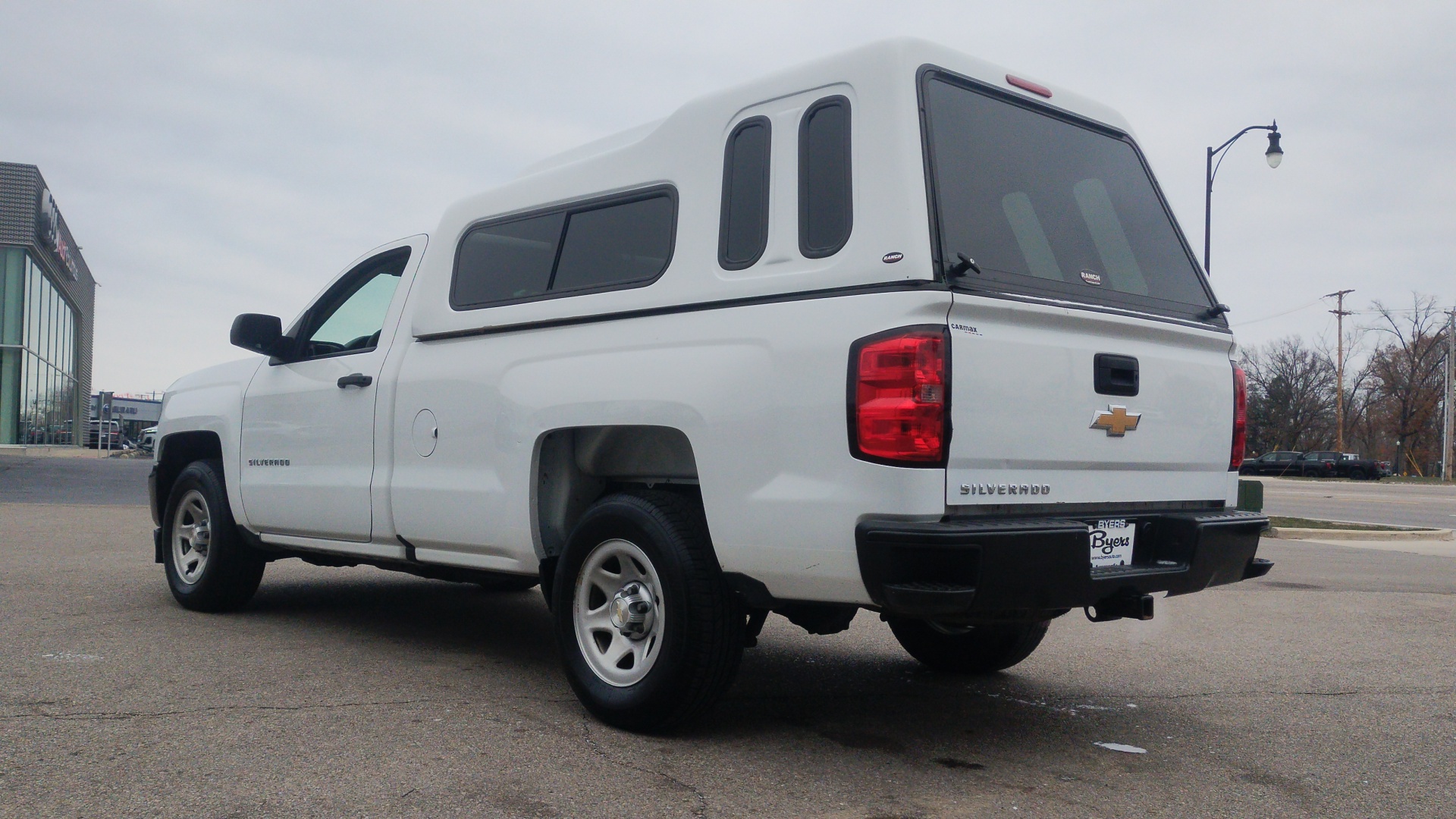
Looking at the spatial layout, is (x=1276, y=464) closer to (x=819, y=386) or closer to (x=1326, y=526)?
(x=1326, y=526)

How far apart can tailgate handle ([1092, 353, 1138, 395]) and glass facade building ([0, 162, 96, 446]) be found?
44832 millimetres

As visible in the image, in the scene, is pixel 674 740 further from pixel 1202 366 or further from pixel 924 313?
pixel 1202 366

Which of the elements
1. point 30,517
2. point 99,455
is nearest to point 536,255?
point 30,517

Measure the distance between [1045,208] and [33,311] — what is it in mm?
46852

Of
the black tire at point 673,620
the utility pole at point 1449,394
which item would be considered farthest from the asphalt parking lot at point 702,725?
the utility pole at point 1449,394

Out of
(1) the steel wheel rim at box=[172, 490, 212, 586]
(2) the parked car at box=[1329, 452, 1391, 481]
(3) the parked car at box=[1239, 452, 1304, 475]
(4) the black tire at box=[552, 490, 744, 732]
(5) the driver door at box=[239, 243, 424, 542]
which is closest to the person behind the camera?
(4) the black tire at box=[552, 490, 744, 732]

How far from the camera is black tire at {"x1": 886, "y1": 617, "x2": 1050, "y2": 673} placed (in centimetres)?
545

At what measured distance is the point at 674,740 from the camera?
14.1ft

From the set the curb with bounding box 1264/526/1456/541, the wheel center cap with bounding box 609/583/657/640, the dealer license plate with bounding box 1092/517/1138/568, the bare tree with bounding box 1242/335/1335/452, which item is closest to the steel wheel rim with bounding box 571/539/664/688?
the wheel center cap with bounding box 609/583/657/640

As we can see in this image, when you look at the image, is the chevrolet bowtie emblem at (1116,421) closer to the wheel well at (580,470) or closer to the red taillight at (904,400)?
the red taillight at (904,400)

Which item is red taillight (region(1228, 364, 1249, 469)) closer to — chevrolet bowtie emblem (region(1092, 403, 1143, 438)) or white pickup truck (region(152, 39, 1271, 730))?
white pickup truck (region(152, 39, 1271, 730))

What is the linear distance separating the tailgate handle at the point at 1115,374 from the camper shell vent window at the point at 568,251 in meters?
1.64

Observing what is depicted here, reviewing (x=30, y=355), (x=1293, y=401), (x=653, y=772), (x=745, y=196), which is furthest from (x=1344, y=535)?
(x=1293, y=401)

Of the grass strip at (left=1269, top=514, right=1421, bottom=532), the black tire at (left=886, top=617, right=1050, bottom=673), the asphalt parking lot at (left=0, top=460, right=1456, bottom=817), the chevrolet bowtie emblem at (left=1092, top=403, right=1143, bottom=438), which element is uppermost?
the chevrolet bowtie emblem at (left=1092, top=403, right=1143, bottom=438)
